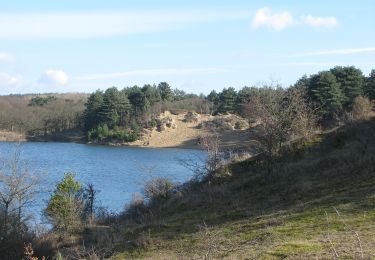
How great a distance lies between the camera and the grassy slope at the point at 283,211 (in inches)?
468

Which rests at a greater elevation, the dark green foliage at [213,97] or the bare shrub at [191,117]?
the dark green foliage at [213,97]

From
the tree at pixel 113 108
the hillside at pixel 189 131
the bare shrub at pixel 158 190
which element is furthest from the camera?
the tree at pixel 113 108

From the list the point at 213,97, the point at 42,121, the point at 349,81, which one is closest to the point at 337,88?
the point at 349,81

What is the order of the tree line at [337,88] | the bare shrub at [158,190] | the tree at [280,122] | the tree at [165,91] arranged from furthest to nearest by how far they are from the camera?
the tree at [165,91]
the tree line at [337,88]
the bare shrub at [158,190]
the tree at [280,122]

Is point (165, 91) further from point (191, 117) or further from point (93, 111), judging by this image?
point (93, 111)

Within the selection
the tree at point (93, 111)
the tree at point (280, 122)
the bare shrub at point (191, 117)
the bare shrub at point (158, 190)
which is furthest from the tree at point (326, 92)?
the tree at point (93, 111)

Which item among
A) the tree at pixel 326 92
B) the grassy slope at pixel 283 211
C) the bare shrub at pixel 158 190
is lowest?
the bare shrub at pixel 158 190

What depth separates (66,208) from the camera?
2683 cm

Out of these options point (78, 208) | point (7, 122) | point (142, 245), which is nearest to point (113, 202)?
point (78, 208)

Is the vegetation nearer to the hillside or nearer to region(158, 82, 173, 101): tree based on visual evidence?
region(158, 82, 173, 101): tree

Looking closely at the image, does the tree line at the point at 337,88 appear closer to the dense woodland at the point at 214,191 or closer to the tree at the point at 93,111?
the dense woodland at the point at 214,191

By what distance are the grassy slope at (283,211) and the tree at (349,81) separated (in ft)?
177

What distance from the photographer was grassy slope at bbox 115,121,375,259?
11891 millimetres

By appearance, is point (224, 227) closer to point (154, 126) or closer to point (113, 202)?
point (113, 202)
